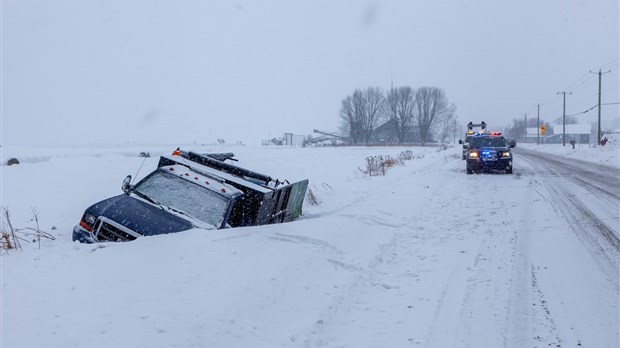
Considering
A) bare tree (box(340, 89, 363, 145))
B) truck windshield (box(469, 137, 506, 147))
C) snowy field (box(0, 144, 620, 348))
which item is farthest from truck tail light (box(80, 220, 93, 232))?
bare tree (box(340, 89, 363, 145))

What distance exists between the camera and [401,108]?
11306cm

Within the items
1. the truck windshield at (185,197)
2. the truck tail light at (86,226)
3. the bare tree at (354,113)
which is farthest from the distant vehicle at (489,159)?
the bare tree at (354,113)

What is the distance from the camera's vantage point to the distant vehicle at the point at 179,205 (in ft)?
23.6

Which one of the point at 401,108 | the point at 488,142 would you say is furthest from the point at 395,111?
the point at 488,142

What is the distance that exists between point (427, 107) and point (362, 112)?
15252 millimetres

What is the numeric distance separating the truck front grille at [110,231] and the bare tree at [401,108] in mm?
106799

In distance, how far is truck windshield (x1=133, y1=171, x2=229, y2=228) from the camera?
25.4ft

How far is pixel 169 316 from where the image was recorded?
4.43m

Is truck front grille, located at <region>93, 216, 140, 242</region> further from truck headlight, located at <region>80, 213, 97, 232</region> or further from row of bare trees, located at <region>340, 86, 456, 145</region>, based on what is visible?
row of bare trees, located at <region>340, 86, 456, 145</region>

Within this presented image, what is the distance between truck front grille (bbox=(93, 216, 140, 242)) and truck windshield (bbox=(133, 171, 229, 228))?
87cm

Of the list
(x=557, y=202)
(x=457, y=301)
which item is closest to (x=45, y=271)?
(x=457, y=301)

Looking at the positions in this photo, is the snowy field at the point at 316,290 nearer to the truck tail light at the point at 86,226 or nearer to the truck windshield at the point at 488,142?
the truck tail light at the point at 86,226

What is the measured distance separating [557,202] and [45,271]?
38.6 feet

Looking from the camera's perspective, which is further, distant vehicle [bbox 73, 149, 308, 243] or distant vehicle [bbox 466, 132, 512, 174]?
distant vehicle [bbox 466, 132, 512, 174]
